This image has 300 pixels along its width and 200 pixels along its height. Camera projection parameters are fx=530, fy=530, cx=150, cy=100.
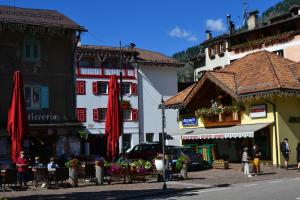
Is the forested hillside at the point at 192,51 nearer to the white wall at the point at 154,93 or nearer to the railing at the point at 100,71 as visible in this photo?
the white wall at the point at 154,93

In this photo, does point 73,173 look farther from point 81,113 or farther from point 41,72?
point 81,113

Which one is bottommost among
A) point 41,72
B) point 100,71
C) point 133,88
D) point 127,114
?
point 127,114

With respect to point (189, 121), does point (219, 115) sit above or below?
above

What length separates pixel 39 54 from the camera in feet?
103

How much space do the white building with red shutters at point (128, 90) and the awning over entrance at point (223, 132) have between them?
45.6ft

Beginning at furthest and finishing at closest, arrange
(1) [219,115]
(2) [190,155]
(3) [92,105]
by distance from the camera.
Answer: (3) [92,105] → (1) [219,115] → (2) [190,155]

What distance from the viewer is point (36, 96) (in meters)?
31.0

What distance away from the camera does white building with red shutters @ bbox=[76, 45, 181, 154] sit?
5169 cm

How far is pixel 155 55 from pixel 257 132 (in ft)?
94.3

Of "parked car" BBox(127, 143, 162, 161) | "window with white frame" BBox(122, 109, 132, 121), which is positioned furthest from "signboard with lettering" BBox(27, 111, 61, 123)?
"window with white frame" BBox(122, 109, 132, 121)

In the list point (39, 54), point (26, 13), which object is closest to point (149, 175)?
point (39, 54)

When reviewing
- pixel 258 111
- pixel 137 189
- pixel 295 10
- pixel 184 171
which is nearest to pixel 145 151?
pixel 258 111

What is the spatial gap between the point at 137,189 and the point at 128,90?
1372 inches

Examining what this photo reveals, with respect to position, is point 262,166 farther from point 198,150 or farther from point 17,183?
point 17,183
